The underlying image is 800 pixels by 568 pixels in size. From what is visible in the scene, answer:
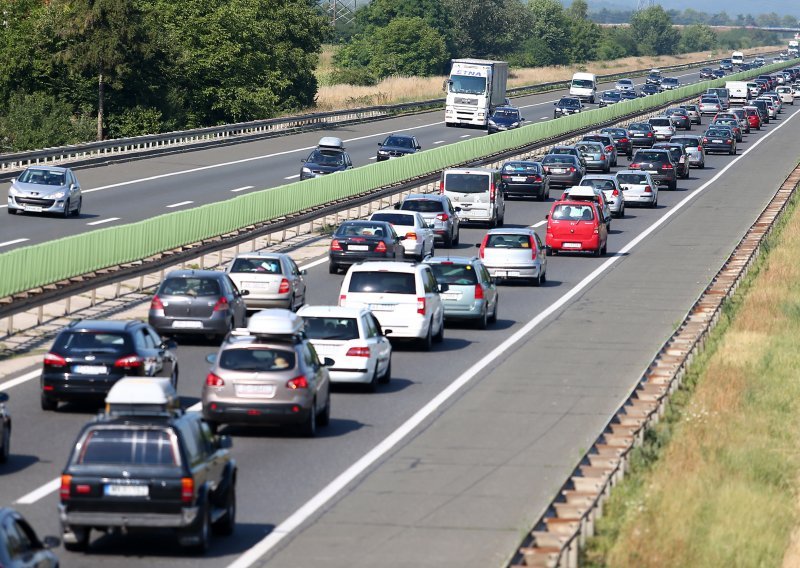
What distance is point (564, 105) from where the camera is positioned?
106 metres

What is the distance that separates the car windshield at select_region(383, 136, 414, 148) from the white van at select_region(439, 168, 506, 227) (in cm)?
1760

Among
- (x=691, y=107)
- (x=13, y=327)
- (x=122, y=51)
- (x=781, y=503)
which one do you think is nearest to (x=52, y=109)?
(x=122, y=51)

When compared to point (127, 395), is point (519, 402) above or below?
below

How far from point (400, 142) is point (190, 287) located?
42179 mm

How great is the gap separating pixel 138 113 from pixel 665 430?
222ft

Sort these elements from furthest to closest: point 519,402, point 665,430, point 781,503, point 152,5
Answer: point 152,5, point 519,402, point 665,430, point 781,503

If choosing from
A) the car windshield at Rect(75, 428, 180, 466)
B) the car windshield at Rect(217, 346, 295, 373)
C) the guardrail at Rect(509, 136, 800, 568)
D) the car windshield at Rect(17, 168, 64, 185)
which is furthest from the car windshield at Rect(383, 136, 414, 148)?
the car windshield at Rect(75, 428, 180, 466)

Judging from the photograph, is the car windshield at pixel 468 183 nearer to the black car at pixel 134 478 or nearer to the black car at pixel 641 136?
the black car at pixel 641 136

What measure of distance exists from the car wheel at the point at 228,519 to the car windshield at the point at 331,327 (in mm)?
9507

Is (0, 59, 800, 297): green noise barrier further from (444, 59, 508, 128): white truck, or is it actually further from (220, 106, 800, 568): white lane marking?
(444, 59, 508, 128): white truck

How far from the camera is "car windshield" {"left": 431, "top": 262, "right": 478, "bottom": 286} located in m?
34.7

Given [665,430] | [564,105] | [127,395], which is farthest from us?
[564,105]

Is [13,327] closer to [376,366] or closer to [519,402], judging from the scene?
[376,366]

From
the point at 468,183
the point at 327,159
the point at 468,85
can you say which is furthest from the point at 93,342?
the point at 468,85
